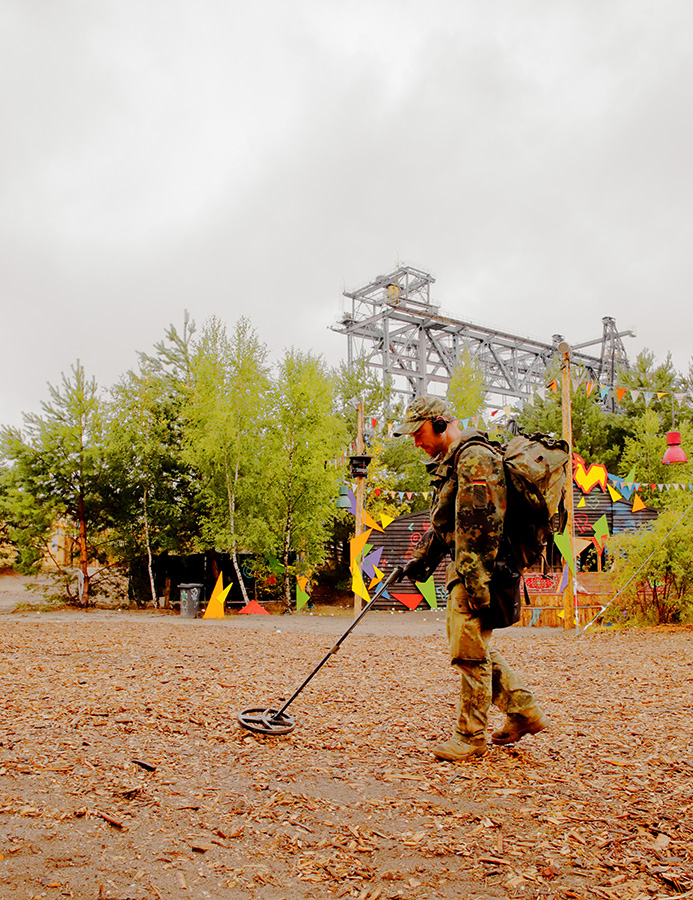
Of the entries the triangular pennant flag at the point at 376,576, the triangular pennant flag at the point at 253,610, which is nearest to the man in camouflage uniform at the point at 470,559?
the triangular pennant flag at the point at 253,610

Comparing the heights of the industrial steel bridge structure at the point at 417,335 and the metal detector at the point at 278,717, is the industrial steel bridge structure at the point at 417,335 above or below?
above

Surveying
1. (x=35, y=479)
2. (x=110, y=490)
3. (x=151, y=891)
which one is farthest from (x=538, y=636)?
(x=35, y=479)

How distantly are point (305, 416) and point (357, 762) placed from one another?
12805mm

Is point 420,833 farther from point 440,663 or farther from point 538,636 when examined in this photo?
point 538,636

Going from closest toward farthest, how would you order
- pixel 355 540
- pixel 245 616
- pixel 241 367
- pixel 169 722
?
pixel 169 722, pixel 355 540, pixel 245 616, pixel 241 367

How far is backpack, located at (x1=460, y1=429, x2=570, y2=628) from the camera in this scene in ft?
10.5

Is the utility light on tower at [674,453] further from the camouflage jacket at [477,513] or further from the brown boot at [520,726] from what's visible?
the camouflage jacket at [477,513]

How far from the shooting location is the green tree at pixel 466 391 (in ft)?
70.5

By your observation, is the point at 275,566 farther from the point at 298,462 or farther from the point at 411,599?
the point at 411,599

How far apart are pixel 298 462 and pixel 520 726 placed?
12641 mm

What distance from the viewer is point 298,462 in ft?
52.2

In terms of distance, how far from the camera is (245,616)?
14.7 m

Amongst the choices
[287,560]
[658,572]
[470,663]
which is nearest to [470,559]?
[470,663]

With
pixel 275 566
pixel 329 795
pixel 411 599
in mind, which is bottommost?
pixel 411 599
